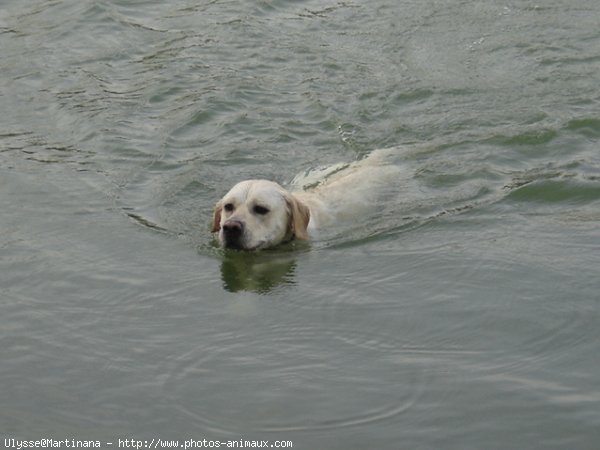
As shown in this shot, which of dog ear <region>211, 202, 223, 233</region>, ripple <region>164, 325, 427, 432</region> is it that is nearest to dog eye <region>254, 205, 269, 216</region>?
dog ear <region>211, 202, 223, 233</region>

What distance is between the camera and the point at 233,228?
302 inches

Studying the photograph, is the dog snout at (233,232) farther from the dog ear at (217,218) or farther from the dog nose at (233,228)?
the dog ear at (217,218)

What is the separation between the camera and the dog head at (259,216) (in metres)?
7.75

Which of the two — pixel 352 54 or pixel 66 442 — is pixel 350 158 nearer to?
pixel 352 54

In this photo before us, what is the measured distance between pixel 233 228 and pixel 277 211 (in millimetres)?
377

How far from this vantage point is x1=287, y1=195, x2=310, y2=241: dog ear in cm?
789

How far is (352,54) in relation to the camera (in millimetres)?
11766

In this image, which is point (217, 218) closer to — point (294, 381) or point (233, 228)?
point (233, 228)

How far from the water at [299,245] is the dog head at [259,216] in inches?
5.6

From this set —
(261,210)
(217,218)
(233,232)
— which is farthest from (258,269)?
(217,218)

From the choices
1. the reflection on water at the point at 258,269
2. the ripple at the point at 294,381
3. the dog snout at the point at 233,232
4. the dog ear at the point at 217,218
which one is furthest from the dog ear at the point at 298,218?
the ripple at the point at 294,381

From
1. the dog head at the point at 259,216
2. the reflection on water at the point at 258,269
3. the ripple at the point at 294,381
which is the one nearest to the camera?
the ripple at the point at 294,381

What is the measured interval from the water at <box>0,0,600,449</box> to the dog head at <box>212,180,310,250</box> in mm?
143

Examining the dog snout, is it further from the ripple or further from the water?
the ripple
